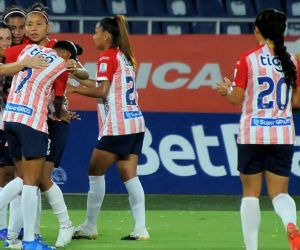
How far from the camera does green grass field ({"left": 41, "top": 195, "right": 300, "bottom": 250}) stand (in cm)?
907

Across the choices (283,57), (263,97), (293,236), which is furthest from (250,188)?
(283,57)

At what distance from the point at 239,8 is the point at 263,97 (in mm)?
9534

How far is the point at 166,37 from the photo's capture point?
13914 millimetres

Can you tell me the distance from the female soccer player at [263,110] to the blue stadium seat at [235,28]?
8.72 m

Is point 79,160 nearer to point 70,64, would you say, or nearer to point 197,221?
point 197,221

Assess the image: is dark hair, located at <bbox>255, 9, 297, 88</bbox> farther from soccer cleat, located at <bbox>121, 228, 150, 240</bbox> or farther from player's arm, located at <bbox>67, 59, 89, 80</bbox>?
soccer cleat, located at <bbox>121, 228, 150, 240</bbox>

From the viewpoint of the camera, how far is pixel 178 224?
10625 mm

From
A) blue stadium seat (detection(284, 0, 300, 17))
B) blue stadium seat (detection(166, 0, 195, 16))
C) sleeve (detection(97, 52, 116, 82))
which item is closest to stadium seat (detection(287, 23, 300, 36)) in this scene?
blue stadium seat (detection(284, 0, 300, 17))

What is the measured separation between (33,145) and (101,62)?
1266mm

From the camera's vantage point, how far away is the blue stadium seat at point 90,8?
55.2 ft

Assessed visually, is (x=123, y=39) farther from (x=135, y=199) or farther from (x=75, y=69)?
(x=135, y=199)

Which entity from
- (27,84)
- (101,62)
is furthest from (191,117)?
(27,84)

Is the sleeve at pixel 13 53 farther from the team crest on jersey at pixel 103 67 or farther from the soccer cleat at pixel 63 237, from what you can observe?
the soccer cleat at pixel 63 237

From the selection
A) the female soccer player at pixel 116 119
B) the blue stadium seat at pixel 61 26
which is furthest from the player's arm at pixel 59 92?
the blue stadium seat at pixel 61 26
